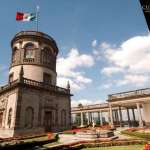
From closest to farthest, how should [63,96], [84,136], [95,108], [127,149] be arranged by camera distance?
[127,149], [84,136], [63,96], [95,108]

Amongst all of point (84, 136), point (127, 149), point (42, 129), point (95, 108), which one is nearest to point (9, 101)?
point (42, 129)

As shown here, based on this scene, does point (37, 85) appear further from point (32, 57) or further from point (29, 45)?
point (29, 45)

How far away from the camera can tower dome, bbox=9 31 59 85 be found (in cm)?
3017

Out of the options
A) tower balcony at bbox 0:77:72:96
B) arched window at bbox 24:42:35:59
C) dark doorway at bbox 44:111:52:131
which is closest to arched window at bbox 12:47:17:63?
arched window at bbox 24:42:35:59

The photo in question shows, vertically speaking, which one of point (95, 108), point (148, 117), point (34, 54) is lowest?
Answer: point (148, 117)

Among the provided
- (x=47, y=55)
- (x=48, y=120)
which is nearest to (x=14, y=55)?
(x=47, y=55)

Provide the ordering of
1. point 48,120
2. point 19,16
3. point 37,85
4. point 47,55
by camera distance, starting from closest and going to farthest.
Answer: point 37,85 < point 48,120 < point 19,16 < point 47,55

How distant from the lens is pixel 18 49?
31266 millimetres

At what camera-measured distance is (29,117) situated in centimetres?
2536

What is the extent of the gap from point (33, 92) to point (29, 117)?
12.6 ft

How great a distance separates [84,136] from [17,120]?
9.54 m

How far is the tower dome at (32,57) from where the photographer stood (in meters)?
30.2

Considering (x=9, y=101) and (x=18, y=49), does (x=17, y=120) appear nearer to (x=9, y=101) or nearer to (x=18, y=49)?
(x=9, y=101)

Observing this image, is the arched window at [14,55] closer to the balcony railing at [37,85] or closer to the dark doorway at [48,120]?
the balcony railing at [37,85]
